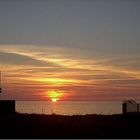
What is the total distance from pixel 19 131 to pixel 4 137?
2077 mm

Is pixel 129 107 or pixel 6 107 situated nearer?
pixel 6 107

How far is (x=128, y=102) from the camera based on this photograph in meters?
45.0

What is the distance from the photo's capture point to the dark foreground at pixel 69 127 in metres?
26.4

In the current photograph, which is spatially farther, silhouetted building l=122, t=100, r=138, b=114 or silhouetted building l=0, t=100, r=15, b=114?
silhouetted building l=122, t=100, r=138, b=114

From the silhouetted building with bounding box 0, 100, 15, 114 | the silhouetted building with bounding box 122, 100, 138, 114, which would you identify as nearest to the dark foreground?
the silhouetted building with bounding box 0, 100, 15, 114

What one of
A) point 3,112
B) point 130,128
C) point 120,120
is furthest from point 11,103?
point 130,128

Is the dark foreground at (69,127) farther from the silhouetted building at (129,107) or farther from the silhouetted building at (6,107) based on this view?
the silhouetted building at (129,107)

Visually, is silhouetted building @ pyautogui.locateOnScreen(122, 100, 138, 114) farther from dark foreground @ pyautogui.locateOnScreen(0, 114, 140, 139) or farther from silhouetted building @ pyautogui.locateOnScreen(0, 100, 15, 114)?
Answer: silhouetted building @ pyautogui.locateOnScreen(0, 100, 15, 114)

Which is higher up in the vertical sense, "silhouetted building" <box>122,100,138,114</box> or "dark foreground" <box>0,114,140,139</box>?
"silhouetted building" <box>122,100,138,114</box>

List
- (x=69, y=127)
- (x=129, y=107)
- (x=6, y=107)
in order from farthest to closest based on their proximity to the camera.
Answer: (x=129, y=107) → (x=6, y=107) → (x=69, y=127)

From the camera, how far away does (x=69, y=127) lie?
28656 mm

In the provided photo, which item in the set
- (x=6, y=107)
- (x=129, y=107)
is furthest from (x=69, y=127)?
(x=129, y=107)

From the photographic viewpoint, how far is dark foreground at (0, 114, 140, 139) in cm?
2638

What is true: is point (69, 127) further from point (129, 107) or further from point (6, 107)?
point (129, 107)
